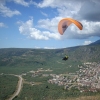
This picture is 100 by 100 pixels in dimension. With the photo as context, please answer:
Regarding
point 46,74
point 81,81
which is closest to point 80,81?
point 81,81

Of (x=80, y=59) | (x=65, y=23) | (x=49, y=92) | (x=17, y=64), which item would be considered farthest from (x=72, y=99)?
(x=80, y=59)

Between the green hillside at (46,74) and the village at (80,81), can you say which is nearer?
the green hillside at (46,74)

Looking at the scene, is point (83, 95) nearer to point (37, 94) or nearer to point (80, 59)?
point (37, 94)

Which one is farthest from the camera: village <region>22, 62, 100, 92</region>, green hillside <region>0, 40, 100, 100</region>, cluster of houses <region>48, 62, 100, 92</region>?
cluster of houses <region>48, 62, 100, 92</region>

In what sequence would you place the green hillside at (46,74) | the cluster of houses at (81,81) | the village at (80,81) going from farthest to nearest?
the cluster of houses at (81,81) < the village at (80,81) < the green hillside at (46,74)

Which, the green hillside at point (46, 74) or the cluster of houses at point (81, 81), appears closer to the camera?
the green hillside at point (46, 74)

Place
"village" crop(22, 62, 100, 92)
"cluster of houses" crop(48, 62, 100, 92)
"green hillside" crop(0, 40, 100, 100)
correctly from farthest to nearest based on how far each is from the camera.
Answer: "cluster of houses" crop(48, 62, 100, 92) < "village" crop(22, 62, 100, 92) < "green hillside" crop(0, 40, 100, 100)

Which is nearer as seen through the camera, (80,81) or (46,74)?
(80,81)

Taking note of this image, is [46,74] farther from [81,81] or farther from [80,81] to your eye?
[81,81]

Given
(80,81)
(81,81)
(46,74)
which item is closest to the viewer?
(81,81)

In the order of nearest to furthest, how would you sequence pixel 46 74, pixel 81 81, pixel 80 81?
pixel 81 81, pixel 80 81, pixel 46 74

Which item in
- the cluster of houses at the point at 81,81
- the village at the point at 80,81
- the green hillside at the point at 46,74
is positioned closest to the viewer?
the green hillside at the point at 46,74
